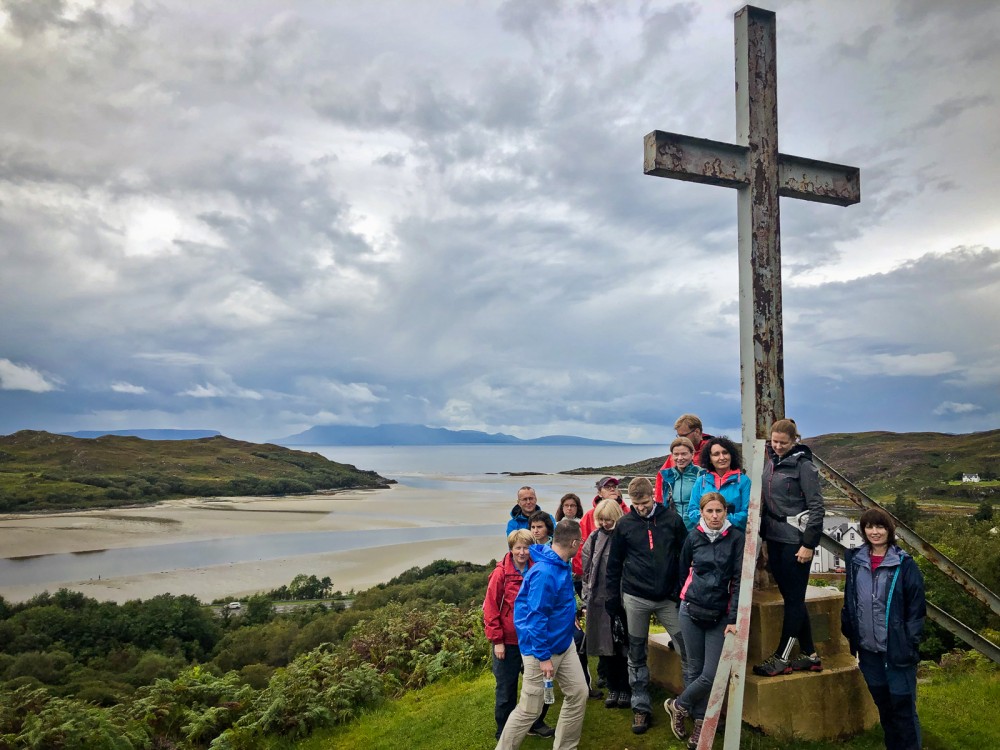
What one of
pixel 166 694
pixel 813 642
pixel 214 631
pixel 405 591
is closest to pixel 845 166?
pixel 813 642

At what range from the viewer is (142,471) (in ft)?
193

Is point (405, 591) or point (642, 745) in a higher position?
point (642, 745)

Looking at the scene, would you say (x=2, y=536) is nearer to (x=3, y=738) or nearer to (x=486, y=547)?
(x=486, y=547)

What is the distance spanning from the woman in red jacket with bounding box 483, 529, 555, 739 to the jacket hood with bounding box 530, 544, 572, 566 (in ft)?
0.85

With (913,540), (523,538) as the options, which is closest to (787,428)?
(913,540)

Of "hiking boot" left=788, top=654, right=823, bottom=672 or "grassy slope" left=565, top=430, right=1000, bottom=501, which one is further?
"grassy slope" left=565, top=430, right=1000, bottom=501

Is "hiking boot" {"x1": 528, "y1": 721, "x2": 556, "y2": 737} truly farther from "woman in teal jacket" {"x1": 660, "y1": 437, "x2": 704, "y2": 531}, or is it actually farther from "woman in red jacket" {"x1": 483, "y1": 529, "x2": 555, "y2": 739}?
"woman in teal jacket" {"x1": 660, "y1": 437, "x2": 704, "y2": 531}

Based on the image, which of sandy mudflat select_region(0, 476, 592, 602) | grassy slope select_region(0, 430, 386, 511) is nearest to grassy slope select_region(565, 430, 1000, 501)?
sandy mudflat select_region(0, 476, 592, 602)

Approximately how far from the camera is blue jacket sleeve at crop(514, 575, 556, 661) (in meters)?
4.47

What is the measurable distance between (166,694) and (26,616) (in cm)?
1456

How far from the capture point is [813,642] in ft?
16.0

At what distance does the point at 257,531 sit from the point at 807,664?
1439 inches

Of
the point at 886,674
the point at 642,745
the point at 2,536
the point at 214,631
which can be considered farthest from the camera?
the point at 2,536

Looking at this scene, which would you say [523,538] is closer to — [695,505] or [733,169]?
[695,505]
